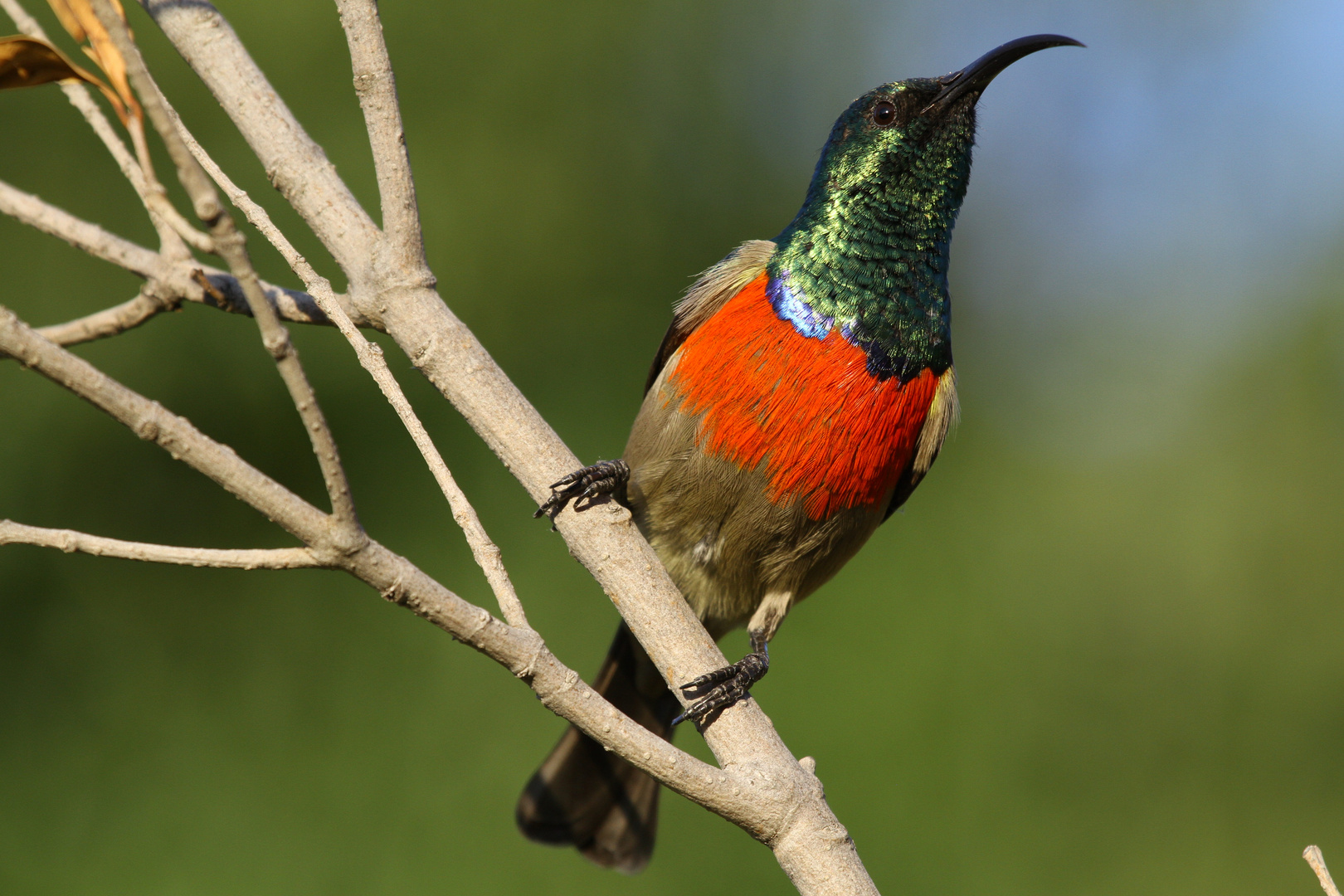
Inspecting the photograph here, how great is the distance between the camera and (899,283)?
117 inches

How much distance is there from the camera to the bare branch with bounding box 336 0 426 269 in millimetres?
2156

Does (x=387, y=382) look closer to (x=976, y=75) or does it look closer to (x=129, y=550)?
(x=129, y=550)

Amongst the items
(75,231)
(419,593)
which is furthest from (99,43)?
(419,593)

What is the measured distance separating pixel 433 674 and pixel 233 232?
5309mm

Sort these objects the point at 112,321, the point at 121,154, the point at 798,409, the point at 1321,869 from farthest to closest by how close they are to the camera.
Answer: the point at 798,409, the point at 112,321, the point at 121,154, the point at 1321,869

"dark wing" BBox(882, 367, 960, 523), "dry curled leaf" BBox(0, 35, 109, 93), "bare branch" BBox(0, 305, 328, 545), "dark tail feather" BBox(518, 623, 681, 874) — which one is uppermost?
"dry curled leaf" BBox(0, 35, 109, 93)

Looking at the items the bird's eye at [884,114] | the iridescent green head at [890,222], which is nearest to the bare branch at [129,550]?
the iridescent green head at [890,222]

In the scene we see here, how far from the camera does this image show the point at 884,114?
319 centimetres

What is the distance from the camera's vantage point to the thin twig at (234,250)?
118 centimetres

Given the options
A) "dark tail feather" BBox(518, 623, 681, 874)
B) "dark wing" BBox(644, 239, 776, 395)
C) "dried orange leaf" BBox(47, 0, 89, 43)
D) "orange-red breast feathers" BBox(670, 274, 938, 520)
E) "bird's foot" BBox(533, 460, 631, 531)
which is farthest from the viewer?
"dark tail feather" BBox(518, 623, 681, 874)

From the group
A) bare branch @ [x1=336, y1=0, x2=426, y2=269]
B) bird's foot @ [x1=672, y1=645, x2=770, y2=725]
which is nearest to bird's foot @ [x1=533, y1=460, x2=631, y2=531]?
bird's foot @ [x1=672, y1=645, x2=770, y2=725]

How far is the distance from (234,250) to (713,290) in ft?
6.82

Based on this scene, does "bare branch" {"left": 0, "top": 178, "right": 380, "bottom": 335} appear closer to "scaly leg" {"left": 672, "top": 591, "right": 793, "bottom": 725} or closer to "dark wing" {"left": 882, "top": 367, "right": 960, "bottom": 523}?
"scaly leg" {"left": 672, "top": 591, "right": 793, "bottom": 725}

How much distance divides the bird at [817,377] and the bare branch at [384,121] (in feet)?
2.42
